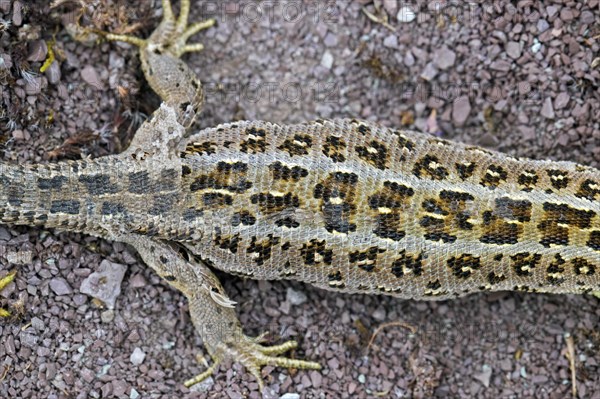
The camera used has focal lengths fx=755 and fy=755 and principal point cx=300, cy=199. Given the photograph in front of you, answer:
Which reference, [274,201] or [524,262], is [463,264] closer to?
[524,262]

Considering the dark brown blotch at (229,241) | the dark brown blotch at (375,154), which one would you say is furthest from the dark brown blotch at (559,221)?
the dark brown blotch at (229,241)

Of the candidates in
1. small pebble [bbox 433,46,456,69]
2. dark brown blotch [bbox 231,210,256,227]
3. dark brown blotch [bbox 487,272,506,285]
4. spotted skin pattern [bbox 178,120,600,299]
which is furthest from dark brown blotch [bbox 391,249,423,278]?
small pebble [bbox 433,46,456,69]

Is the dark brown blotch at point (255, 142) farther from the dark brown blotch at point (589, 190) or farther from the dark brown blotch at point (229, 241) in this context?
the dark brown blotch at point (589, 190)

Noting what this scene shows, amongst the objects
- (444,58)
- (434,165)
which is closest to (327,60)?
(444,58)

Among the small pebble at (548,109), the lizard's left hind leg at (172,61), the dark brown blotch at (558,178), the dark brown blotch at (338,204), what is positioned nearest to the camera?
the dark brown blotch at (338,204)

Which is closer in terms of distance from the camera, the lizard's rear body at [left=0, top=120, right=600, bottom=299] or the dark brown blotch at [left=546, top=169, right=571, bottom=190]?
the lizard's rear body at [left=0, top=120, right=600, bottom=299]

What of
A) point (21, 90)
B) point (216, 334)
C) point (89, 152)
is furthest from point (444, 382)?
point (21, 90)

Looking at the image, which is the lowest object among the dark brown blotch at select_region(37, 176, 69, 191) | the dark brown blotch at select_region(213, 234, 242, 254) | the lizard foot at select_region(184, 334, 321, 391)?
the lizard foot at select_region(184, 334, 321, 391)

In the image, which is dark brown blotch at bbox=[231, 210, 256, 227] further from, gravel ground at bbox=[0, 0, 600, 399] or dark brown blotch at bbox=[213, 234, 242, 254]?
gravel ground at bbox=[0, 0, 600, 399]
